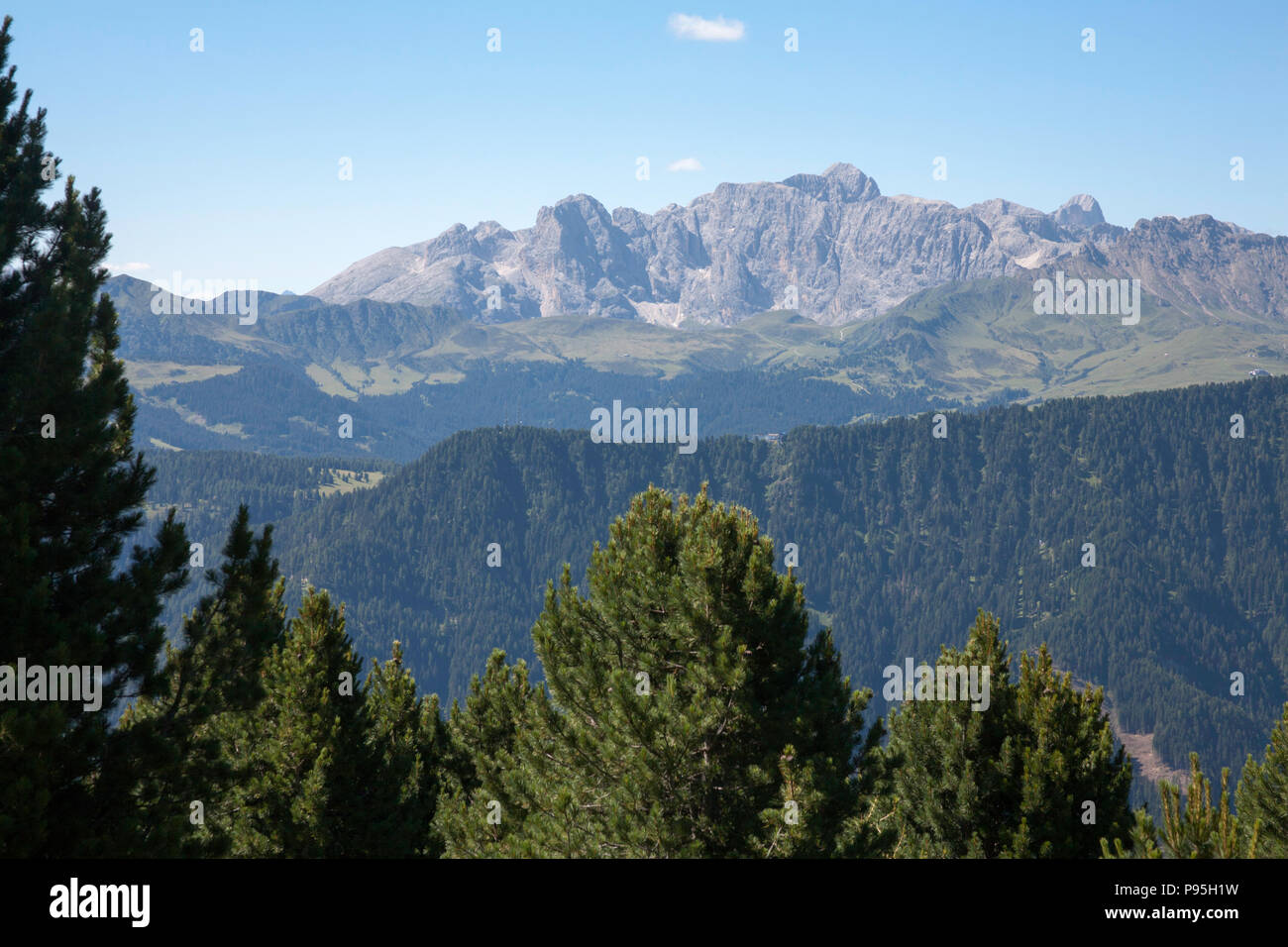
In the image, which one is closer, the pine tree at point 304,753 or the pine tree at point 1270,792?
the pine tree at point 304,753

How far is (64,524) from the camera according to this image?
808 inches

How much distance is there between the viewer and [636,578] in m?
26.0

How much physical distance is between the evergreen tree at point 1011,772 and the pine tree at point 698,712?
3885 mm

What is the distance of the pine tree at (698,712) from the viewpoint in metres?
23.6

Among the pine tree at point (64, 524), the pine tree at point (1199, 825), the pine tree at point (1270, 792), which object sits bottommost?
the pine tree at point (1270, 792)

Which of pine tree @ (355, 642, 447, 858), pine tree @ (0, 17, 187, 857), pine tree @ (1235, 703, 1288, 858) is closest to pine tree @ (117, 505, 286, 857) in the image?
pine tree @ (0, 17, 187, 857)

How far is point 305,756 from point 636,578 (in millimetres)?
12560

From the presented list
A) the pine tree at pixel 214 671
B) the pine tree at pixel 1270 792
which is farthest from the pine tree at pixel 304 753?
the pine tree at pixel 1270 792

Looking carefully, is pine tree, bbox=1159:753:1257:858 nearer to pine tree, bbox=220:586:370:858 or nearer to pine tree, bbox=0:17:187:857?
pine tree, bbox=0:17:187:857

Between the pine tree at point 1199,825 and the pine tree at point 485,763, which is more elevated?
the pine tree at point 1199,825

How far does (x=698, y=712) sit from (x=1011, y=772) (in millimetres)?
11242

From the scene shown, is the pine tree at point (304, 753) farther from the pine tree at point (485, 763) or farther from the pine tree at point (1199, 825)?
the pine tree at point (1199, 825)

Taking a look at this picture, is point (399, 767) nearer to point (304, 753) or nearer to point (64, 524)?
point (304, 753)
